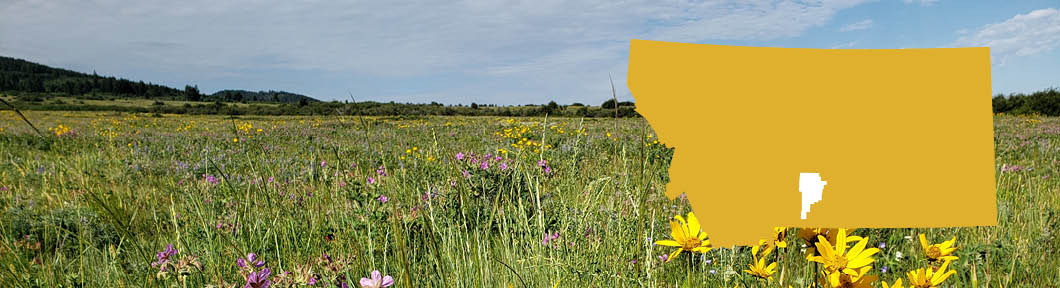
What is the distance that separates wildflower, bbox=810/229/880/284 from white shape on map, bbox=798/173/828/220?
0.08 m

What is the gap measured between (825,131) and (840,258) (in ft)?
0.86

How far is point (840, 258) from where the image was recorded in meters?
0.97

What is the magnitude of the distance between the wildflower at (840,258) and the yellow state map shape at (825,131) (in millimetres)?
46

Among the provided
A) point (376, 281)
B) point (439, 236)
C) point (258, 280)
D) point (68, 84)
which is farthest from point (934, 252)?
point (68, 84)

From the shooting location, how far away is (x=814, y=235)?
3.44 ft

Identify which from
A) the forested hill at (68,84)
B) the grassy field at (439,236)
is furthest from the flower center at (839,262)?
the forested hill at (68,84)

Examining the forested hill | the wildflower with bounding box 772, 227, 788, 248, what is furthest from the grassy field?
the forested hill

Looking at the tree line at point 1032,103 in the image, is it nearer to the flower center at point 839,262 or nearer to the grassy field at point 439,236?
the grassy field at point 439,236

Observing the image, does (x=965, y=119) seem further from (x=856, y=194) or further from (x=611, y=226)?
(x=611, y=226)

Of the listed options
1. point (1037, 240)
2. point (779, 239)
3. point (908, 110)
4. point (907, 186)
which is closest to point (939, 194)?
point (907, 186)

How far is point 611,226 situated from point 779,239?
1.32 meters

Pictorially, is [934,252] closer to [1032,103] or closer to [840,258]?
[840,258]

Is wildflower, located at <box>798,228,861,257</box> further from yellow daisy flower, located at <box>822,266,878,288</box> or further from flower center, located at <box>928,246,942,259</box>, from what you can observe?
flower center, located at <box>928,246,942,259</box>

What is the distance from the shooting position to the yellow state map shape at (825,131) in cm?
93
